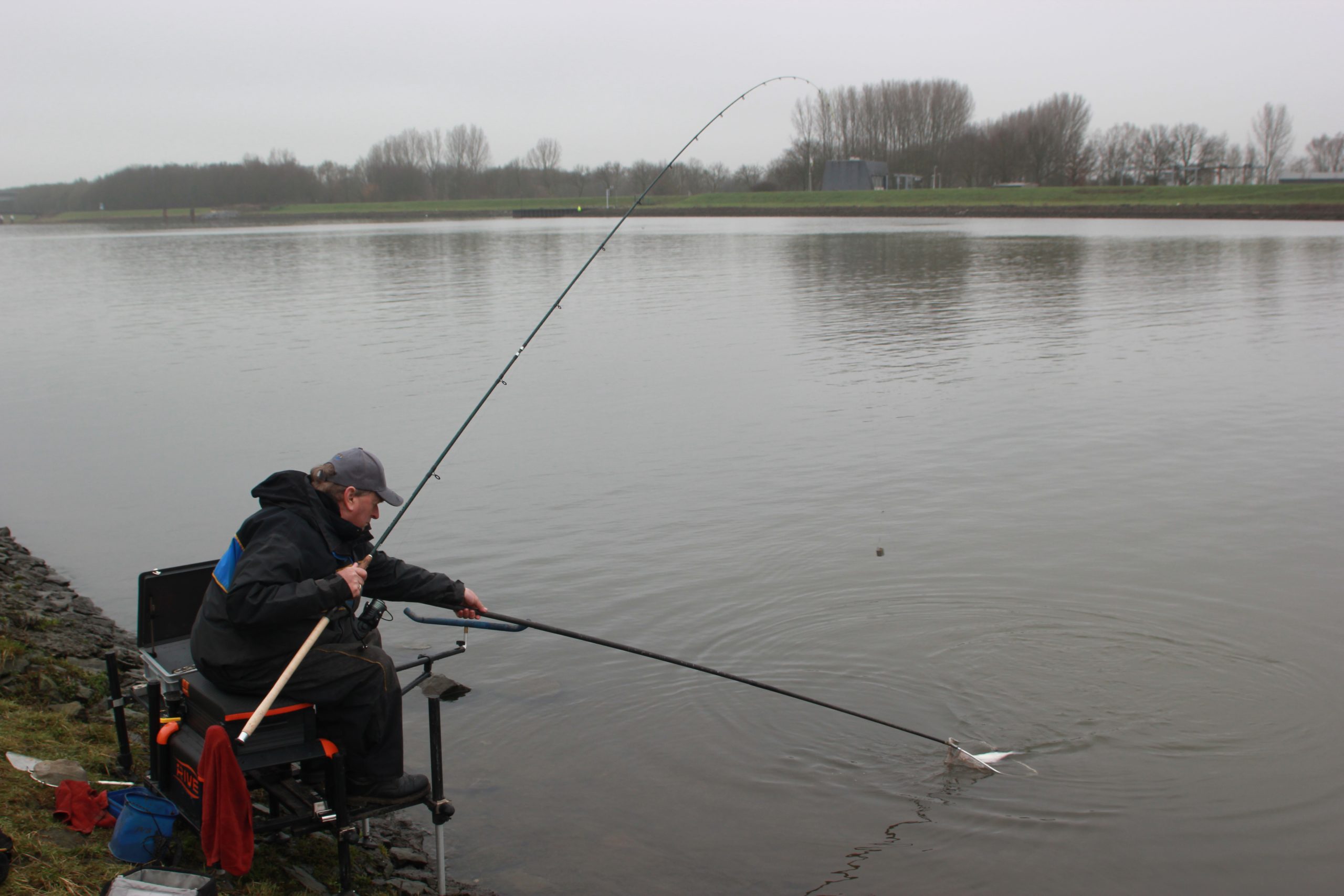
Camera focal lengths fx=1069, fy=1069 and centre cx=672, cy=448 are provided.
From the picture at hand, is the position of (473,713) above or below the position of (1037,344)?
below

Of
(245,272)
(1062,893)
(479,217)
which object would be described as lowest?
(1062,893)

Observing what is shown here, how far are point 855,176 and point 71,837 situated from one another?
97663 millimetres

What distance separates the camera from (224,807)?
319 centimetres

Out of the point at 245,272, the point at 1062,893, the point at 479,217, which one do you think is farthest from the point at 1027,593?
the point at 479,217

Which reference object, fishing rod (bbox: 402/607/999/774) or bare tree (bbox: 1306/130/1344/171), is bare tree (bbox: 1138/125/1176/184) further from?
fishing rod (bbox: 402/607/999/774)

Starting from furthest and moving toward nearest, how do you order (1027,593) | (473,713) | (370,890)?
(1027,593) → (473,713) → (370,890)

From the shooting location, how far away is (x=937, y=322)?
18750 mm

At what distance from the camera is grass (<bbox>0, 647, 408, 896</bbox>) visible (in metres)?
3.32

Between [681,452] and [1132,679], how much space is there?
5568 mm

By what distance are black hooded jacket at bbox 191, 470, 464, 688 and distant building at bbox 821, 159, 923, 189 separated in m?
96.0

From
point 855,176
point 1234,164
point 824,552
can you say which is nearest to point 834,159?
point 855,176

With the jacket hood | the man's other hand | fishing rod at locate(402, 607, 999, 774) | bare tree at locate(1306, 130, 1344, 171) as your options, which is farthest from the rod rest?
bare tree at locate(1306, 130, 1344, 171)

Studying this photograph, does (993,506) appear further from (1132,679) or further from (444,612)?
(444,612)

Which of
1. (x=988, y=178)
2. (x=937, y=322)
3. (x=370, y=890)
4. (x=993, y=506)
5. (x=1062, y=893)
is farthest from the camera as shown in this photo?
(x=988, y=178)
